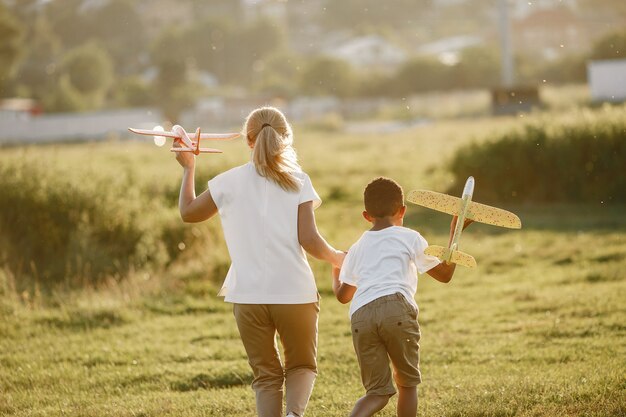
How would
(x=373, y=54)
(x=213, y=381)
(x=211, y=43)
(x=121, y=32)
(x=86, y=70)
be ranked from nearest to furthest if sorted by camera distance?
(x=213, y=381) → (x=86, y=70) → (x=211, y=43) → (x=121, y=32) → (x=373, y=54)

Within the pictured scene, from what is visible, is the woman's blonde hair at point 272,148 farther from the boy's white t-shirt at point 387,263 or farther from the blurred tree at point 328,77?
the blurred tree at point 328,77

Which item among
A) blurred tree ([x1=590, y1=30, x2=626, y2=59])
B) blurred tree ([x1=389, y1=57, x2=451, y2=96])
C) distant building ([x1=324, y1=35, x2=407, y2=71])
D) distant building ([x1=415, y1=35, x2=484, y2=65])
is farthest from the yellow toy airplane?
distant building ([x1=324, y1=35, x2=407, y2=71])

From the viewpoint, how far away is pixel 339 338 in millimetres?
8523

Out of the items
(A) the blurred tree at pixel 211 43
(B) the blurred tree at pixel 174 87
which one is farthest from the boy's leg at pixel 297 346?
(A) the blurred tree at pixel 211 43

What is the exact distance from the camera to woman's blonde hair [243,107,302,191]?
16.5 feet

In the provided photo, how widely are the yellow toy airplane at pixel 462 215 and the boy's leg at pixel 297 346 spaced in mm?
694

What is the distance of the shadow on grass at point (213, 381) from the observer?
23.3ft

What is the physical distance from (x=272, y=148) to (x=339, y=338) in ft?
12.4

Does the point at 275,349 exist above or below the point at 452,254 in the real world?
below

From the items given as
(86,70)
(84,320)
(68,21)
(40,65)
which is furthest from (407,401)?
(68,21)

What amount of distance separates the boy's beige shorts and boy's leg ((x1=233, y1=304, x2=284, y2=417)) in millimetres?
465

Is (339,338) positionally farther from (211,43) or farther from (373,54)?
(373,54)

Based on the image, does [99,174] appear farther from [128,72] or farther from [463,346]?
[128,72]

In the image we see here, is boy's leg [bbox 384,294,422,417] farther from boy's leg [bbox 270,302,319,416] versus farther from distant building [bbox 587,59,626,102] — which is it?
distant building [bbox 587,59,626,102]
